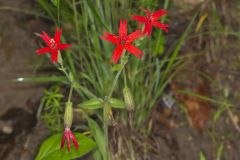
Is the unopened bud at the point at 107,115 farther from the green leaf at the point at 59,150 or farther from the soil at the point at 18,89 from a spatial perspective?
the soil at the point at 18,89

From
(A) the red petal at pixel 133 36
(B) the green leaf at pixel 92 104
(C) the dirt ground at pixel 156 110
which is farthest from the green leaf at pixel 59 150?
(A) the red petal at pixel 133 36

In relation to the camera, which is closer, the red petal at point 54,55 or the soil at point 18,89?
the red petal at point 54,55

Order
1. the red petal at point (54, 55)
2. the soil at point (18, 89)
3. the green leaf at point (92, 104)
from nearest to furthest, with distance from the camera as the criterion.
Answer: the red petal at point (54, 55) → the green leaf at point (92, 104) → the soil at point (18, 89)

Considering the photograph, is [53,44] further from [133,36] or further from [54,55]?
[133,36]

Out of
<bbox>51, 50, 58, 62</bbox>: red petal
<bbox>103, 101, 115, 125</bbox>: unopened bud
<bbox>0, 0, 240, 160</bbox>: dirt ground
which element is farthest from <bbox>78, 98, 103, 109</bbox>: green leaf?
<bbox>0, 0, 240, 160</bbox>: dirt ground

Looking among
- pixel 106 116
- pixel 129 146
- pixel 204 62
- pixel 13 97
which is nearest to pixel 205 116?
pixel 204 62

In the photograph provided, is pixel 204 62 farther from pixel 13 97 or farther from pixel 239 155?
pixel 13 97
